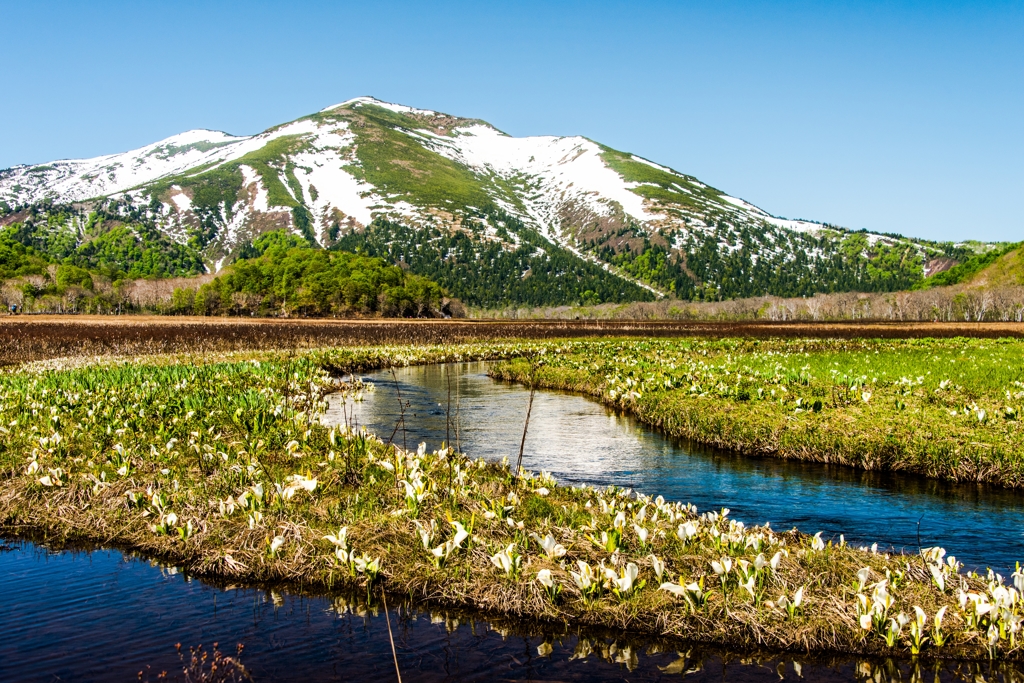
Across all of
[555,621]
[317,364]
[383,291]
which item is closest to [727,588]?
[555,621]

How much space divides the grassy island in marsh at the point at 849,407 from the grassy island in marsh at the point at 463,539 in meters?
2.78

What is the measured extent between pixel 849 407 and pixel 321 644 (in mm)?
17591

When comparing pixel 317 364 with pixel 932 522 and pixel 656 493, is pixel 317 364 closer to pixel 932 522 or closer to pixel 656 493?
pixel 656 493

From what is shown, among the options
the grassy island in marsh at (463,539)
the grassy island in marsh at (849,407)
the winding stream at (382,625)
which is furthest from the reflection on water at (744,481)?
the grassy island in marsh at (463,539)

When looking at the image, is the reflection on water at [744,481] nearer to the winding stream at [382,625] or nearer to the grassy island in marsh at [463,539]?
the winding stream at [382,625]

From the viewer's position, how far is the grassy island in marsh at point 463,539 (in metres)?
8.42

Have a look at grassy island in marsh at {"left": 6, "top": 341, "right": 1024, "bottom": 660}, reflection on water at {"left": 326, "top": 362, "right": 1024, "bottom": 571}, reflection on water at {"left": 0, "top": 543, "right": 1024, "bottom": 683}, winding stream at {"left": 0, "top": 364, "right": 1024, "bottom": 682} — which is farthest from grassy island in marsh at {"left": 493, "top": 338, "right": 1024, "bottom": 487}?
reflection on water at {"left": 0, "top": 543, "right": 1024, "bottom": 683}

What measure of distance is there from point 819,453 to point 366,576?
13.2 m

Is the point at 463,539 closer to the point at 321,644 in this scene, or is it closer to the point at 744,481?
the point at 321,644

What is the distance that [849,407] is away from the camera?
21.3 metres

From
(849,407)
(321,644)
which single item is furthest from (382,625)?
(849,407)

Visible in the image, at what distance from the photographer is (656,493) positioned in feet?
50.7

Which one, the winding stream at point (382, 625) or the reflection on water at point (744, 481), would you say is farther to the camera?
the reflection on water at point (744, 481)

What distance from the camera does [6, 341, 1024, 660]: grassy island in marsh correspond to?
8422 mm
